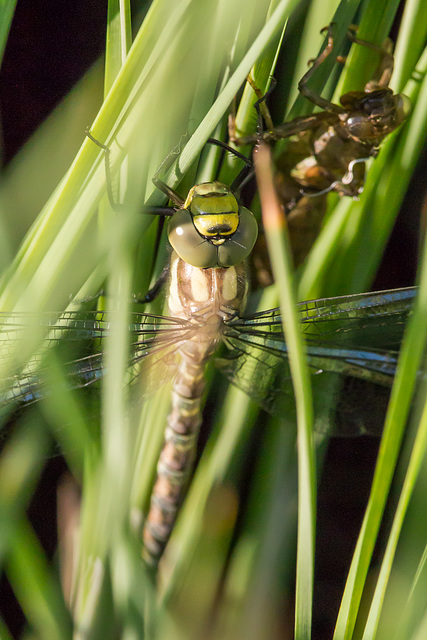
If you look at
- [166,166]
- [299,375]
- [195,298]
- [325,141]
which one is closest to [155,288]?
[195,298]

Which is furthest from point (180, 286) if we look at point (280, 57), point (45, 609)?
point (45, 609)

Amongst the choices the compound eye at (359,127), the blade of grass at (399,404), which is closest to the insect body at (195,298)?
the compound eye at (359,127)

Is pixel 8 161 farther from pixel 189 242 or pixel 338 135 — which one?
pixel 338 135

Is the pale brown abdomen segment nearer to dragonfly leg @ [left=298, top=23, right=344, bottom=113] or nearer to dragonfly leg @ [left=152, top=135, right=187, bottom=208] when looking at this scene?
dragonfly leg @ [left=152, top=135, right=187, bottom=208]

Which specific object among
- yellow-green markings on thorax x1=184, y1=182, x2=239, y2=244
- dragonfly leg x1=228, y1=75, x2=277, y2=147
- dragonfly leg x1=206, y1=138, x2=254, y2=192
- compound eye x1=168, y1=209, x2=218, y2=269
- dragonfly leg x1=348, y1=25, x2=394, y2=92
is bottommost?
compound eye x1=168, y1=209, x2=218, y2=269

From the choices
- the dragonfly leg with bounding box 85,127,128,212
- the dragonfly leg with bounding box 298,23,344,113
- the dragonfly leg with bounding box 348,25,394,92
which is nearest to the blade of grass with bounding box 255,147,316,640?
the dragonfly leg with bounding box 85,127,128,212

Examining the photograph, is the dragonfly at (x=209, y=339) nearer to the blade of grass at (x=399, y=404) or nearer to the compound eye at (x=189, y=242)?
the compound eye at (x=189, y=242)
